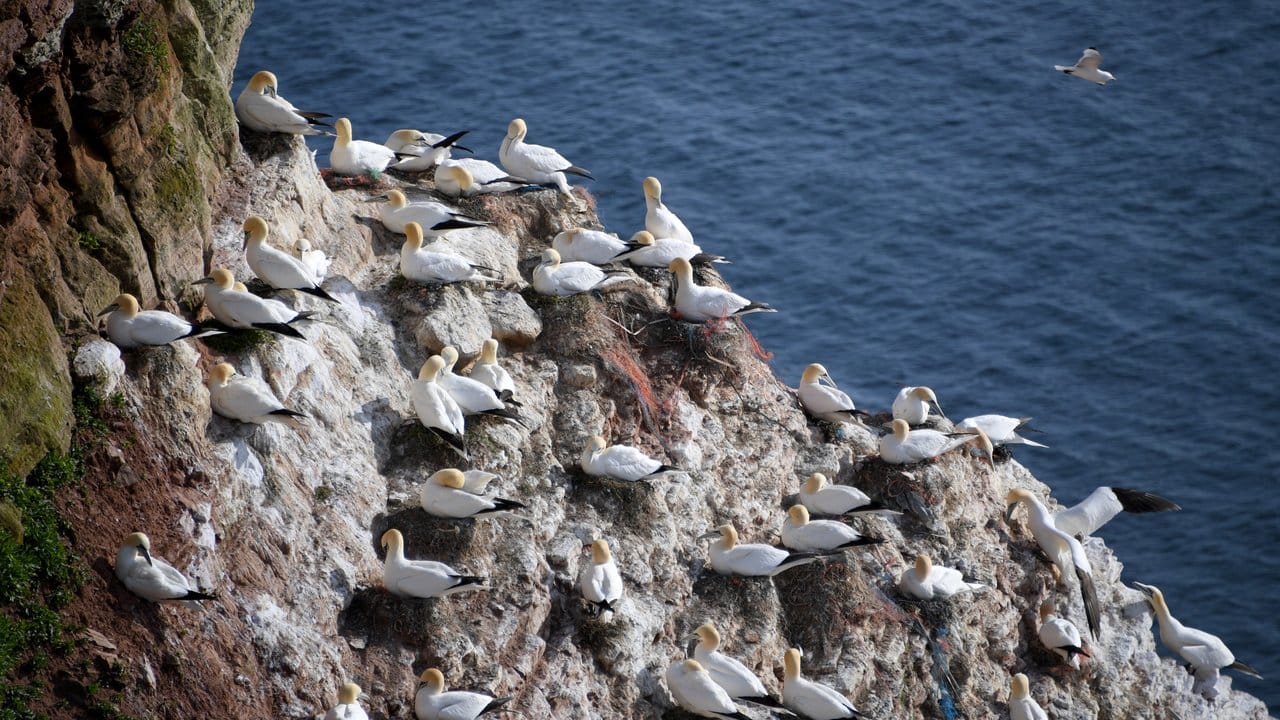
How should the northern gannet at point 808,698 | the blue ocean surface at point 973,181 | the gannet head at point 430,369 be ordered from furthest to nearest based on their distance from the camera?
the blue ocean surface at point 973,181, the northern gannet at point 808,698, the gannet head at point 430,369

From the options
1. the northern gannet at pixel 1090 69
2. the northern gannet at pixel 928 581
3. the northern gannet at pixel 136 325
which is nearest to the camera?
the northern gannet at pixel 136 325

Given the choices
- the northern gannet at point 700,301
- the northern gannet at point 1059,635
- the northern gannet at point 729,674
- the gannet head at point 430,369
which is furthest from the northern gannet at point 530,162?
the northern gannet at point 1059,635

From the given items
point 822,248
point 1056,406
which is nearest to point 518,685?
Answer: point 1056,406

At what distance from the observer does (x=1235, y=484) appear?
23297 millimetres

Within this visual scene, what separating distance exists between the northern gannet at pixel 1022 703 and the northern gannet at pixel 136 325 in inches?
373

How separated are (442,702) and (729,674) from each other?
285cm

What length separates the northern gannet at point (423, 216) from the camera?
46.9ft

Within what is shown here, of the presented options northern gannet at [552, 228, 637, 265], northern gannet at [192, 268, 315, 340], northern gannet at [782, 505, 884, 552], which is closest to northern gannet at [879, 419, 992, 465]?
northern gannet at [782, 505, 884, 552]

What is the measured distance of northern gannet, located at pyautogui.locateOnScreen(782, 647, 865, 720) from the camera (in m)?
12.6

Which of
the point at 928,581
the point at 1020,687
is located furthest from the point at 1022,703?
the point at 928,581

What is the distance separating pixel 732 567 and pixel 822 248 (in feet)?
55.6

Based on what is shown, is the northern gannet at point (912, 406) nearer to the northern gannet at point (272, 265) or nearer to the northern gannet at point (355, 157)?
the northern gannet at point (355, 157)

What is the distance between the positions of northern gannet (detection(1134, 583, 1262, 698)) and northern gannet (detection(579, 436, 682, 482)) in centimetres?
722

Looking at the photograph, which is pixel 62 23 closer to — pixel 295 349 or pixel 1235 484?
pixel 295 349
